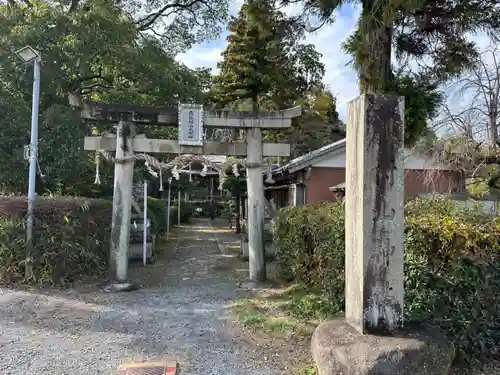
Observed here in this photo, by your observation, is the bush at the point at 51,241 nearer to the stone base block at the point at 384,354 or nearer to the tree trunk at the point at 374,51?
the stone base block at the point at 384,354

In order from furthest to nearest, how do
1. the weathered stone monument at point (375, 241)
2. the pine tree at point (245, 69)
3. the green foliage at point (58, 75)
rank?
1. the pine tree at point (245, 69)
2. the green foliage at point (58, 75)
3. the weathered stone monument at point (375, 241)

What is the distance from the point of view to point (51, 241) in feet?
→ 23.8

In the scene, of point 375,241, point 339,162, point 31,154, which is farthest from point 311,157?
point 375,241

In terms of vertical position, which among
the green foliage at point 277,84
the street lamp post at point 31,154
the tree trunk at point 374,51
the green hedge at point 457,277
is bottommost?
the green hedge at point 457,277

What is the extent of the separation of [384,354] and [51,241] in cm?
599

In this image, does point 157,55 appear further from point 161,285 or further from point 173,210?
point 173,210

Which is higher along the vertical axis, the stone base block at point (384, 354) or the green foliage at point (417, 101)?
the green foliage at point (417, 101)

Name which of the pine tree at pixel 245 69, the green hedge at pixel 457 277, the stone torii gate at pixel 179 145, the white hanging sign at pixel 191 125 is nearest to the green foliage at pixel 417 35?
the stone torii gate at pixel 179 145

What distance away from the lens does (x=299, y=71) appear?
23.9 meters

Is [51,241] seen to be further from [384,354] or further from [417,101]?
[417,101]

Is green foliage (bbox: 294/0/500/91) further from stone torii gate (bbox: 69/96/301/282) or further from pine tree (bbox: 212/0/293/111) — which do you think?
pine tree (bbox: 212/0/293/111)

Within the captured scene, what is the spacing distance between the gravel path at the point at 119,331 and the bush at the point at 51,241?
584 millimetres

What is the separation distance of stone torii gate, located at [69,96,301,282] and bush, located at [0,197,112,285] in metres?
0.58

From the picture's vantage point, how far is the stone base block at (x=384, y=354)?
340 centimetres
